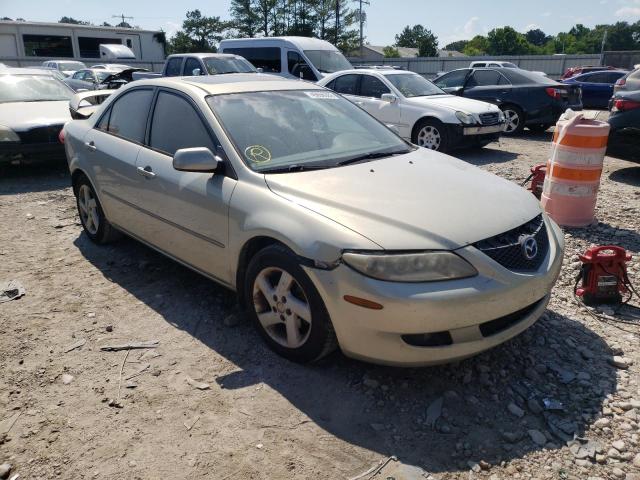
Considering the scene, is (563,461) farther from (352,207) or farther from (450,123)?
(450,123)

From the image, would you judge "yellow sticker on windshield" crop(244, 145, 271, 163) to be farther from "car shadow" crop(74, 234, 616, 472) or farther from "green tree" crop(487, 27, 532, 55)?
"green tree" crop(487, 27, 532, 55)

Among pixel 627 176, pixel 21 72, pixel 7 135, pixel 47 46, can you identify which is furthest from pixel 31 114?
pixel 47 46

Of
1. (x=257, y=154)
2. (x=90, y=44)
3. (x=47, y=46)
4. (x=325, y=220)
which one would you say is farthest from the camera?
(x=90, y=44)

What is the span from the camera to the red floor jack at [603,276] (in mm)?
3914

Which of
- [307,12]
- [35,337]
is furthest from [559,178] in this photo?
[307,12]

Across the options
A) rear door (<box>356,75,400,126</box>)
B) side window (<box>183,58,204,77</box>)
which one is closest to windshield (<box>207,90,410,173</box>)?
rear door (<box>356,75,400,126</box>)

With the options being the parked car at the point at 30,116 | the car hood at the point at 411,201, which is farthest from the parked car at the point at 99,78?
the car hood at the point at 411,201

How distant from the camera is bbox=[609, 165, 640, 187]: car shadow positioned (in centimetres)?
772

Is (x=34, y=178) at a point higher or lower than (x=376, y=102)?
lower

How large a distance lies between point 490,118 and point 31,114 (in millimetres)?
7869

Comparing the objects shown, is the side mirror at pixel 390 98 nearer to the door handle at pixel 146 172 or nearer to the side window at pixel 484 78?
the side window at pixel 484 78

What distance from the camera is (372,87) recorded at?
34.2 ft

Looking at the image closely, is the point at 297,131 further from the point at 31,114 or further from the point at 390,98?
the point at 31,114

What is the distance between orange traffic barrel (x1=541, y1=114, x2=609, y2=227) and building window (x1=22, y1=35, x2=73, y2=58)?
44.3 m
